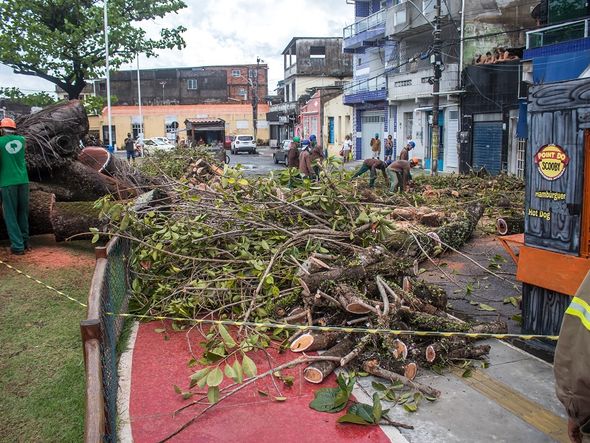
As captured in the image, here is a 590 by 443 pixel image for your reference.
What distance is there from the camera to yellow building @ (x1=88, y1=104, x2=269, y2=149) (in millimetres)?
60188

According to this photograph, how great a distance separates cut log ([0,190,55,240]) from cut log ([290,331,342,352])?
4701 millimetres

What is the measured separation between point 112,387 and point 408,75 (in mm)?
29350

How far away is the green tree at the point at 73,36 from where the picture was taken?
18.2 m

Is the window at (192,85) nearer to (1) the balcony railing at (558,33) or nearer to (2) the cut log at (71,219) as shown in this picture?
(1) the balcony railing at (558,33)

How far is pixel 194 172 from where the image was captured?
14.4m

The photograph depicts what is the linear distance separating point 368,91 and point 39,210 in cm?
3032

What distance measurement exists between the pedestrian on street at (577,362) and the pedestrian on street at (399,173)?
42.9 feet

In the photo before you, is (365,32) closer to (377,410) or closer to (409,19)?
(409,19)

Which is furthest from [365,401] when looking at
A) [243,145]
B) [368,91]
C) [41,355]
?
[243,145]

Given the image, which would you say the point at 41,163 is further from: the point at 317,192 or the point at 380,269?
the point at 380,269

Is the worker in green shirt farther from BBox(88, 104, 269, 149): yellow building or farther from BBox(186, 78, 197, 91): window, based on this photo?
BBox(186, 78, 197, 91): window

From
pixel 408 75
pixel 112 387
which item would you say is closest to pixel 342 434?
pixel 112 387

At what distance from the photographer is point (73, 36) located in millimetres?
18922

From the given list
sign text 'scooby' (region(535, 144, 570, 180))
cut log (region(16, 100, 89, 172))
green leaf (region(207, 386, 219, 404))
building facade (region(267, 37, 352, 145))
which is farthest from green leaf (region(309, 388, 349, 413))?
building facade (region(267, 37, 352, 145))
